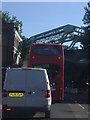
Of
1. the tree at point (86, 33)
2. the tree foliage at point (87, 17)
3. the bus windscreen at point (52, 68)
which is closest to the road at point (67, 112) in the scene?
the bus windscreen at point (52, 68)

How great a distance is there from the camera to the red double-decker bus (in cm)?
2612

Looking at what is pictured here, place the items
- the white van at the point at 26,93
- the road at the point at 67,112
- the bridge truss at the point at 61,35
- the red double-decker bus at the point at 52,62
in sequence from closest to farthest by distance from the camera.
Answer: the white van at the point at 26,93
the road at the point at 67,112
the red double-decker bus at the point at 52,62
the bridge truss at the point at 61,35

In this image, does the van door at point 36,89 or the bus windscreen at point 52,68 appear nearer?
the van door at point 36,89

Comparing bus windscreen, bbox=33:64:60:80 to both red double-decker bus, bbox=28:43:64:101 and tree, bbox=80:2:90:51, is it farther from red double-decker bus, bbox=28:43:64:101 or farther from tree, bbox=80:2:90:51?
tree, bbox=80:2:90:51

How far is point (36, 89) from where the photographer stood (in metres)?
15.7

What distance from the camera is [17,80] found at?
51.9ft

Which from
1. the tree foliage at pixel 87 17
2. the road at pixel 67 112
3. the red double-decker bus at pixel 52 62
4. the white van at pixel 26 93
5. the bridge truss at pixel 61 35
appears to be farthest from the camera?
the bridge truss at pixel 61 35

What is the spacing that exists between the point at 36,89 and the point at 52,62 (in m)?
10.7

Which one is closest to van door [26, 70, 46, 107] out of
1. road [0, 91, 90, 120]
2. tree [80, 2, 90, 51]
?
road [0, 91, 90, 120]

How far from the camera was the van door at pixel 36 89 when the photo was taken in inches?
614

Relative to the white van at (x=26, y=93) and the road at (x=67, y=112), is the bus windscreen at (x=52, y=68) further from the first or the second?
the white van at (x=26, y=93)

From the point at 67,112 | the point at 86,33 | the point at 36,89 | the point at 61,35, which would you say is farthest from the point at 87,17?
the point at 36,89

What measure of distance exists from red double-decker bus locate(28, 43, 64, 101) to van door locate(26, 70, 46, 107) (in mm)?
10236

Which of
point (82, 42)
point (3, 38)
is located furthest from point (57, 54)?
point (3, 38)
